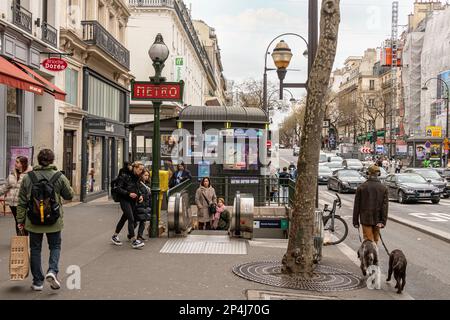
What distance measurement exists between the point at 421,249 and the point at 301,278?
498cm

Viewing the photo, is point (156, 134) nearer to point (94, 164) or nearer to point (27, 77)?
point (27, 77)

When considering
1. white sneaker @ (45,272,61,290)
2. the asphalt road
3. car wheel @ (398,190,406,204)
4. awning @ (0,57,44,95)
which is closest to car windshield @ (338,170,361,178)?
car wheel @ (398,190,406,204)

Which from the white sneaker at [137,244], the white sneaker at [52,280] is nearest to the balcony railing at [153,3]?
the white sneaker at [137,244]

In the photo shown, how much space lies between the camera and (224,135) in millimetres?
17172

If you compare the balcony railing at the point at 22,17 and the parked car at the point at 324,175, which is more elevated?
the balcony railing at the point at 22,17

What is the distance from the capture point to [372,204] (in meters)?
8.17

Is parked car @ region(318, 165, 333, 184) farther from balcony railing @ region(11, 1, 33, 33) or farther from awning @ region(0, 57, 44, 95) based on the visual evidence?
awning @ region(0, 57, 44, 95)

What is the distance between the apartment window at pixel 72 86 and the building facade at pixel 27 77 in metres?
1.07

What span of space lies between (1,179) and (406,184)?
16.9 meters

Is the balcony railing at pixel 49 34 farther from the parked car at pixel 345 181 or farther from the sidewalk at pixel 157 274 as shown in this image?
the parked car at pixel 345 181

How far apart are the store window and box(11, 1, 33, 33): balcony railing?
6.45 m

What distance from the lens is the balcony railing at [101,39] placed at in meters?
20.9

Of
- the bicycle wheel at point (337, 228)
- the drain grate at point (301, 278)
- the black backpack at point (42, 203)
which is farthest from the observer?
the bicycle wheel at point (337, 228)

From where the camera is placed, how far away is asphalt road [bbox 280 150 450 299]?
7895 mm
